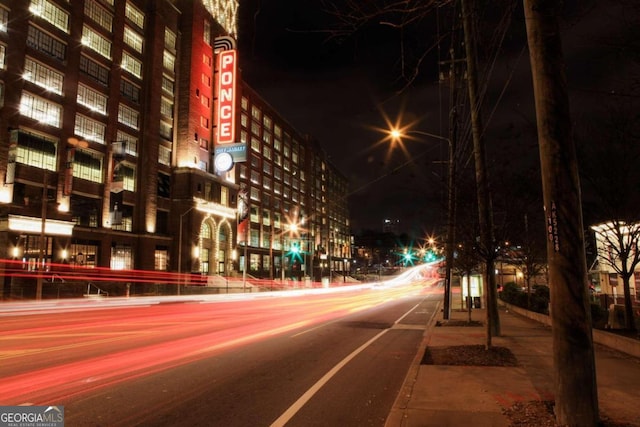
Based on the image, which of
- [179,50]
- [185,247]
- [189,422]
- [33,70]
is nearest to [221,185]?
[185,247]

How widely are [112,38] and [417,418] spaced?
4906cm

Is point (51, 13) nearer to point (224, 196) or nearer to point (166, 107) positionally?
point (166, 107)

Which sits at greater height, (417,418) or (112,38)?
(112,38)

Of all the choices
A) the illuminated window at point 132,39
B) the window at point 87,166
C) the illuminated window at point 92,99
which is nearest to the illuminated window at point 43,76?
the illuminated window at point 92,99

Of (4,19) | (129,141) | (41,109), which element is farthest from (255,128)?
(4,19)

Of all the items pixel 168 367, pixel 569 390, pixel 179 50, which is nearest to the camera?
pixel 569 390

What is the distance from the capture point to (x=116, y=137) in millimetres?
44938

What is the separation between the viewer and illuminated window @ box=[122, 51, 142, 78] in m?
47.2

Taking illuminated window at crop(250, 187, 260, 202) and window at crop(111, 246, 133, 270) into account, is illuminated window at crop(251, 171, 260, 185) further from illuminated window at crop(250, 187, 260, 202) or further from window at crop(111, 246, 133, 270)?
window at crop(111, 246, 133, 270)

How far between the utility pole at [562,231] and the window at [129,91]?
48.0 metres

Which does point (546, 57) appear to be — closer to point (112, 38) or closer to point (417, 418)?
point (417, 418)

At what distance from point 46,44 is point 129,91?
10245mm

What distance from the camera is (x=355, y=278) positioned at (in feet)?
368

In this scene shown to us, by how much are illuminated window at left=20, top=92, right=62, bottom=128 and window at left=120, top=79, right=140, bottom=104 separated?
8.92 m
